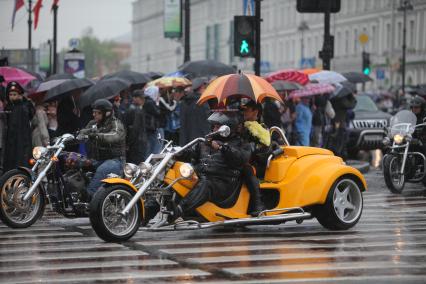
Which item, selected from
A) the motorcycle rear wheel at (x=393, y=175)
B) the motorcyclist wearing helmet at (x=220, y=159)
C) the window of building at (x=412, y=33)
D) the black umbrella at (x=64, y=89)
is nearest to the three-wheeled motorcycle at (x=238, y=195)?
the motorcyclist wearing helmet at (x=220, y=159)

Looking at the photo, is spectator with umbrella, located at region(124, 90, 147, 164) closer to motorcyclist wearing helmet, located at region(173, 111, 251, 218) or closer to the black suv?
motorcyclist wearing helmet, located at region(173, 111, 251, 218)

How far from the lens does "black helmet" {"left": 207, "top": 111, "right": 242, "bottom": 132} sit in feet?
43.1

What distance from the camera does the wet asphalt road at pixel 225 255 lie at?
1024cm

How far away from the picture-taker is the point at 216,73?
86.3 ft

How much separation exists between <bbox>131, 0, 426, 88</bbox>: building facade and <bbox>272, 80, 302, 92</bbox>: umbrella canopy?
44.5 meters

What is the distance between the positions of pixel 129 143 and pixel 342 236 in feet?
19.5

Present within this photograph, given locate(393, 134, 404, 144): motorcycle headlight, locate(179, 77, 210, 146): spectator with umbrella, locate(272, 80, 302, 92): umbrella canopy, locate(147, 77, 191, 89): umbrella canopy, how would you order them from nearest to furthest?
locate(393, 134, 404, 144): motorcycle headlight < locate(179, 77, 210, 146): spectator with umbrella < locate(147, 77, 191, 89): umbrella canopy < locate(272, 80, 302, 92): umbrella canopy

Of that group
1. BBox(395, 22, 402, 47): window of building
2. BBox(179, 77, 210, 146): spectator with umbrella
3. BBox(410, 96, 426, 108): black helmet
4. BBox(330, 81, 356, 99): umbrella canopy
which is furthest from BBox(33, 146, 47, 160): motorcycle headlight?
BBox(395, 22, 402, 47): window of building

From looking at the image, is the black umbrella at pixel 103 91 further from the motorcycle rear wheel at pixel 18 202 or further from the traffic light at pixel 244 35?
the traffic light at pixel 244 35

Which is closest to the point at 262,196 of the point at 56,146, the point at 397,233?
the point at 397,233

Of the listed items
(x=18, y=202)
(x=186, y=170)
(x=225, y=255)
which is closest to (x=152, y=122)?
(x=18, y=202)

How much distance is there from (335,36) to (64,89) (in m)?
99.7

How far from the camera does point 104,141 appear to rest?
1455 centimetres

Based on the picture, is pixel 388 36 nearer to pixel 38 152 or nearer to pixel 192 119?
pixel 192 119
